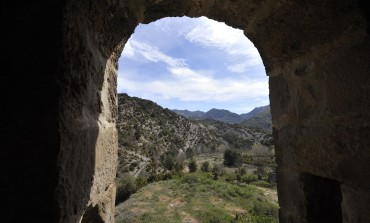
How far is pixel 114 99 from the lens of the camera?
1714 mm

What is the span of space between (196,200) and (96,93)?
72.1 ft

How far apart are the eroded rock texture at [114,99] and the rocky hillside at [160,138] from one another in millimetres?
29602

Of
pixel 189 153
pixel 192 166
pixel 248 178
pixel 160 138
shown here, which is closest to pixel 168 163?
pixel 192 166

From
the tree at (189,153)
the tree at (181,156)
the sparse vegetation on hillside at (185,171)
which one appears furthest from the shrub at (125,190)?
the tree at (189,153)

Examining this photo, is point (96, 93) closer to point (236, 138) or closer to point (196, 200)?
point (196, 200)

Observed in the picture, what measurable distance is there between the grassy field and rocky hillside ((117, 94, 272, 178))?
751 cm

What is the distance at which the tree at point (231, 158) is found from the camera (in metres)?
42.5

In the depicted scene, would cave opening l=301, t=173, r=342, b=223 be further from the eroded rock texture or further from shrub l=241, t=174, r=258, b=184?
shrub l=241, t=174, r=258, b=184

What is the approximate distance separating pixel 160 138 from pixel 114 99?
145 feet

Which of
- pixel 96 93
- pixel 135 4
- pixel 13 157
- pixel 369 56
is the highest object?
pixel 135 4

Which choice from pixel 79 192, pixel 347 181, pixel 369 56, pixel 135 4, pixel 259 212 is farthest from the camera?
pixel 259 212

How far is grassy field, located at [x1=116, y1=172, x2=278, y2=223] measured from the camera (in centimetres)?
1852

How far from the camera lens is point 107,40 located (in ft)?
4.56

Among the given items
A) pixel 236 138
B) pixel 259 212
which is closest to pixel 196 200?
pixel 259 212
